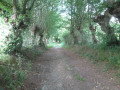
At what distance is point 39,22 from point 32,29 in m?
2.42

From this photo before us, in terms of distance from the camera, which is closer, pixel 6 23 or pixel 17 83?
pixel 17 83

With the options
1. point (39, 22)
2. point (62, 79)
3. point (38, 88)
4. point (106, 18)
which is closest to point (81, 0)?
point (106, 18)

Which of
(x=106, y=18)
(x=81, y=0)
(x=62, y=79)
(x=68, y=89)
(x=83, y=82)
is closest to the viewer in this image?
(x=68, y=89)

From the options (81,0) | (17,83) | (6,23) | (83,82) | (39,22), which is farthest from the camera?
(39,22)

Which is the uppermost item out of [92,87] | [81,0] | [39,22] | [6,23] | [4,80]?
[81,0]

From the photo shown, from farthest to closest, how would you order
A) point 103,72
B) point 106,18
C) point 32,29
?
1. point 32,29
2. point 106,18
3. point 103,72

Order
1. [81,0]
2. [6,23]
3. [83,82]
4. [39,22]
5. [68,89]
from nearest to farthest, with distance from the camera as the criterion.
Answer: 1. [68,89]
2. [83,82]
3. [6,23]
4. [81,0]
5. [39,22]

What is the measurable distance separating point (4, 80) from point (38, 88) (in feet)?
4.66

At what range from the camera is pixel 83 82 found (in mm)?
4719

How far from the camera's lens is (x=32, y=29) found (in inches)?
561

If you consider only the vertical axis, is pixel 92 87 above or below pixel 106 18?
below

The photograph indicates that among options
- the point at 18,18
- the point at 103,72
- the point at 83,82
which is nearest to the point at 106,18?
the point at 103,72

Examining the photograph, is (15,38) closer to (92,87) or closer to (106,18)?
(92,87)

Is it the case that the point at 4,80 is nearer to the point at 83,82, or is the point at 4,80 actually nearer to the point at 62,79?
the point at 62,79
